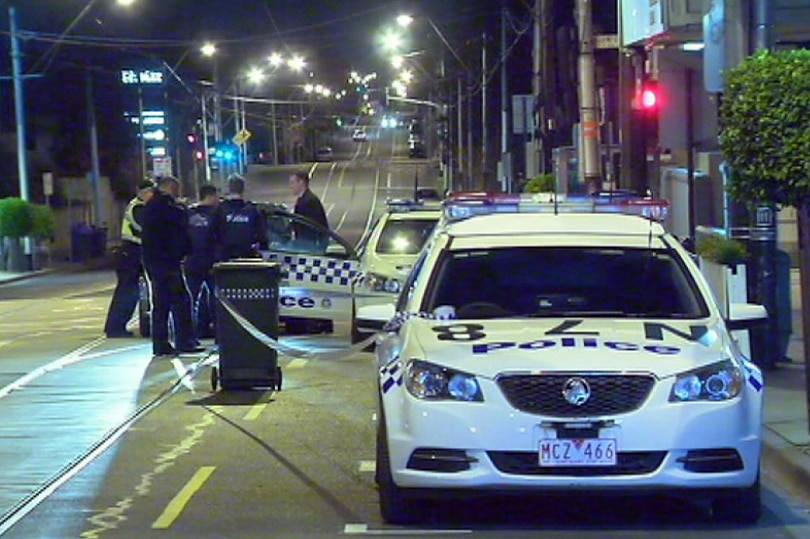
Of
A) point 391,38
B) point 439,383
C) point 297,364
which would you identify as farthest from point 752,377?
point 391,38

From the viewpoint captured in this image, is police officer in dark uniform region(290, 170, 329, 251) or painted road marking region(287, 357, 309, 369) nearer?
painted road marking region(287, 357, 309, 369)

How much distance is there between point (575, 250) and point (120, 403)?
17.6 feet

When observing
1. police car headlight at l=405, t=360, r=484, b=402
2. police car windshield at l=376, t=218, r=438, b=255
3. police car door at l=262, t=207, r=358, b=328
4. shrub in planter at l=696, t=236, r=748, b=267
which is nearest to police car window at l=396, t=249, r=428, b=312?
police car headlight at l=405, t=360, r=484, b=402

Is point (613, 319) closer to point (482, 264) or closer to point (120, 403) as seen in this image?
point (482, 264)

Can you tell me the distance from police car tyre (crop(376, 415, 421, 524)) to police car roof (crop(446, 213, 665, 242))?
1.60 metres

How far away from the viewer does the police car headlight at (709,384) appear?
7.69m

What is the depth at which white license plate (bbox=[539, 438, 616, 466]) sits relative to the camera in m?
7.59

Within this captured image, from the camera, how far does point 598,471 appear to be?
764 centimetres

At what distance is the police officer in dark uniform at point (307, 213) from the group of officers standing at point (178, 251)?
3.57 ft

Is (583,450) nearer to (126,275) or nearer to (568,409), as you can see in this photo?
(568,409)

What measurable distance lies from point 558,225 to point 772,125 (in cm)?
150

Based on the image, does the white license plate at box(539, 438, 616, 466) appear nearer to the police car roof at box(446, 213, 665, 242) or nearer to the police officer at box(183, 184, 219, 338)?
the police car roof at box(446, 213, 665, 242)

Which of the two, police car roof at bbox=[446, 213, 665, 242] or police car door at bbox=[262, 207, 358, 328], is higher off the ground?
police car roof at bbox=[446, 213, 665, 242]

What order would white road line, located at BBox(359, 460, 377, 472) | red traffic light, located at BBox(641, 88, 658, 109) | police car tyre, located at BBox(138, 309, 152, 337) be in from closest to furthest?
white road line, located at BBox(359, 460, 377, 472) → police car tyre, located at BBox(138, 309, 152, 337) → red traffic light, located at BBox(641, 88, 658, 109)
